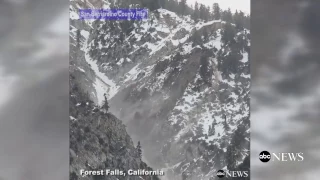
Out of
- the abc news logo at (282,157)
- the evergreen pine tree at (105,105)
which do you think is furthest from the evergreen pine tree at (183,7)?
the abc news logo at (282,157)

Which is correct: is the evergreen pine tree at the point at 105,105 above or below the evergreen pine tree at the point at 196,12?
below

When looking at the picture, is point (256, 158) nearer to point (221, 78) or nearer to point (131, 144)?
point (221, 78)

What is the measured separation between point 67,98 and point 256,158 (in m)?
1.17

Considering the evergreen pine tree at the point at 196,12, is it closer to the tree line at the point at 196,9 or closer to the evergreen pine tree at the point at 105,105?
the tree line at the point at 196,9

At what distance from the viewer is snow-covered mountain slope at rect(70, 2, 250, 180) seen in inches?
91.0

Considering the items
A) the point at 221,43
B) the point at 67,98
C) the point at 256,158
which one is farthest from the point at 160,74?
the point at 256,158

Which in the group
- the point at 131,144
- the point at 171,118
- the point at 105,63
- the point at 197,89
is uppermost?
the point at 105,63

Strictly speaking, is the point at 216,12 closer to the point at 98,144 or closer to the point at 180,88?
the point at 180,88

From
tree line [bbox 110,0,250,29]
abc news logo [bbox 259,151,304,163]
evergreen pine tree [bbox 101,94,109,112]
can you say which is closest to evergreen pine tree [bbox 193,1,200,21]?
tree line [bbox 110,0,250,29]

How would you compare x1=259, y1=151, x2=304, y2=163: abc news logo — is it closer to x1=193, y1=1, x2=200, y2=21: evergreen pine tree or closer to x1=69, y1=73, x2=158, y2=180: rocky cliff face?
x1=69, y1=73, x2=158, y2=180: rocky cliff face

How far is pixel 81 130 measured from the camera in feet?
7.73

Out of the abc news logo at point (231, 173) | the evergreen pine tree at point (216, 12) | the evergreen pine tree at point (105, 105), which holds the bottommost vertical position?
the abc news logo at point (231, 173)

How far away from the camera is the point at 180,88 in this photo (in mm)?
2336

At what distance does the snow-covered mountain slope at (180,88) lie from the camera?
7.58 ft
